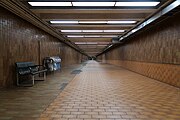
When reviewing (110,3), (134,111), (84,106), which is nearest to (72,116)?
(84,106)

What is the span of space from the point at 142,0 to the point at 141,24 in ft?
9.71

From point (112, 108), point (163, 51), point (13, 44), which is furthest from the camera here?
point (163, 51)

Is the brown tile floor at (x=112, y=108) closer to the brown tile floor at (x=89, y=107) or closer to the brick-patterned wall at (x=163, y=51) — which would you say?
the brown tile floor at (x=89, y=107)

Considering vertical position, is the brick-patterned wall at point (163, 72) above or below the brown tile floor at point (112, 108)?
above

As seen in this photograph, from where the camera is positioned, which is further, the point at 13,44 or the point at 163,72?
the point at 163,72

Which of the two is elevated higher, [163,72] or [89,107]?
[163,72]

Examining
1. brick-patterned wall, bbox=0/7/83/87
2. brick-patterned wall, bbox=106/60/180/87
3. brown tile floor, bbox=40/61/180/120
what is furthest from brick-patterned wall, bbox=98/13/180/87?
brick-patterned wall, bbox=0/7/83/87

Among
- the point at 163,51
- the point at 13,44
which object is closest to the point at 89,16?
the point at 13,44

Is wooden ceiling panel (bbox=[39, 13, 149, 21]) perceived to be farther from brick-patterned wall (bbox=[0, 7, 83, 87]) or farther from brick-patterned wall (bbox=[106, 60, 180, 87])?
brick-patterned wall (bbox=[106, 60, 180, 87])

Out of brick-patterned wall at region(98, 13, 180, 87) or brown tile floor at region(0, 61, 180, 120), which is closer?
brown tile floor at region(0, 61, 180, 120)

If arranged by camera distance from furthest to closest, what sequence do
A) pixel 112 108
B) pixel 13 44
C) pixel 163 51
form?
pixel 163 51
pixel 13 44
pixel 112 108

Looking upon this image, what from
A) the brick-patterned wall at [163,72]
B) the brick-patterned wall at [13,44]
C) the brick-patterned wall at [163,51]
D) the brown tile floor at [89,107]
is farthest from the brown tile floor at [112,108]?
the brick-patterned wall at [13,44]

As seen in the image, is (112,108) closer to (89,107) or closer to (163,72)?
(89,107)

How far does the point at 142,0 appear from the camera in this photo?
5.45 metres
